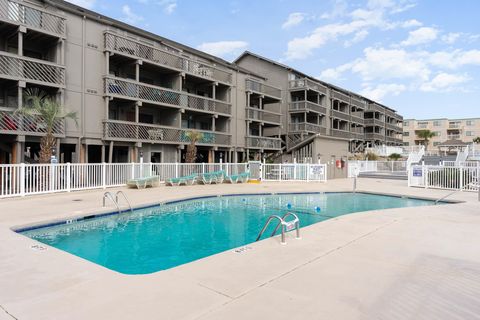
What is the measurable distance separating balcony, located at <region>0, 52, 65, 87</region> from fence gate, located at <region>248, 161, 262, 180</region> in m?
12.9

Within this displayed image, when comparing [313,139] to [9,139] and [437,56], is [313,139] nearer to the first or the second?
[437,56]

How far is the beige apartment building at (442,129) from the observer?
72.4m

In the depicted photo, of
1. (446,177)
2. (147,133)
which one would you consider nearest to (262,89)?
(147,133)

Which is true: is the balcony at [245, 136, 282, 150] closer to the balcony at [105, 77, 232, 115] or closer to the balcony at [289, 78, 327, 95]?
the balcony at [105, 77, 232, 115]

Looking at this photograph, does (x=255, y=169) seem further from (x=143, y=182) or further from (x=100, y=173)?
(x=100, y=173)

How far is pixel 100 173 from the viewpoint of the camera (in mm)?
16094

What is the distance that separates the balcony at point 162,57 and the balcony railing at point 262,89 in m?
2.62

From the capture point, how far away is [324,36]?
932 inches

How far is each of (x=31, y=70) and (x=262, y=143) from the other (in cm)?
1952

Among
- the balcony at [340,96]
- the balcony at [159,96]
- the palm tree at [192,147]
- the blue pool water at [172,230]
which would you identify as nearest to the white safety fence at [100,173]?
the palm tree at [192,147]

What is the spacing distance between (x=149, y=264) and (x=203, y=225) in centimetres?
343

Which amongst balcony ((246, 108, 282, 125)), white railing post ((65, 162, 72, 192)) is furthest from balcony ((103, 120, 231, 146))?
balcony ((246, 108, 282, 125))

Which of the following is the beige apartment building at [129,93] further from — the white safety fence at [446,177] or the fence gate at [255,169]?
the white safety fence at [446,177]

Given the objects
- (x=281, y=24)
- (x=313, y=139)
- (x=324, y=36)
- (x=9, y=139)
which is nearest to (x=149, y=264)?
(x=9, y=139)
